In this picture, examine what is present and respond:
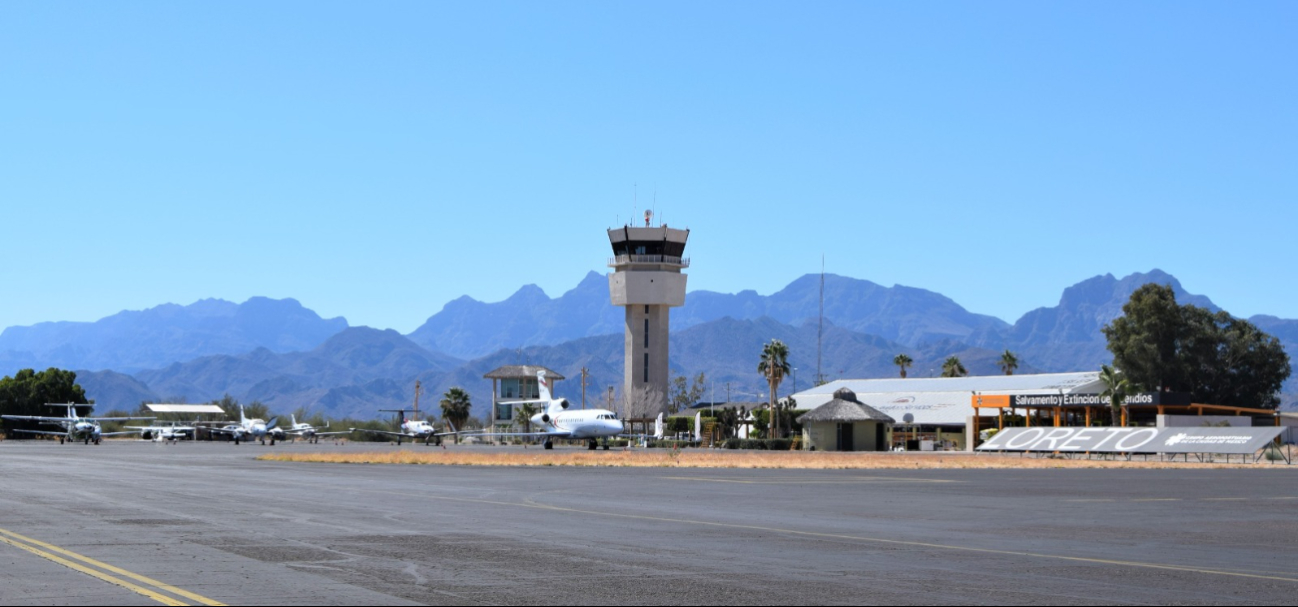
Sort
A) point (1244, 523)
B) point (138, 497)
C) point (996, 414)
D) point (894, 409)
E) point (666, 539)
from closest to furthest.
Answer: point (666, 539) < point (1244, 523) < point (138, 497) < point (996, 414) < point (894, 409)

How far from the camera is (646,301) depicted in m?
155

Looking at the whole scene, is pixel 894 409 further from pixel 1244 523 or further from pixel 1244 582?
pixel 1244 582

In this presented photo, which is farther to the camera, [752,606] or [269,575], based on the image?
[269,575]

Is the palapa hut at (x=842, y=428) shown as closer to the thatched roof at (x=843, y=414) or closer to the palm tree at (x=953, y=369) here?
the thatched roof at (x=843, y=414)

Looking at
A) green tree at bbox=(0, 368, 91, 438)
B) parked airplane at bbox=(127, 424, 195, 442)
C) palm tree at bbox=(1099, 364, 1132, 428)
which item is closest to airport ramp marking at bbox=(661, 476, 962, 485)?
palm tree at bbox=(1099, 364, 1132, 428)

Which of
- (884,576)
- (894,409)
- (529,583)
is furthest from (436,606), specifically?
(894,409)

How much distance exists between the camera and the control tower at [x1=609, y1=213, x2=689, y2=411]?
15525 centimetres

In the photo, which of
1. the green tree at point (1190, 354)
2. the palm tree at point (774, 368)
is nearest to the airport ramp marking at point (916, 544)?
the palm tree at point (774, 368)

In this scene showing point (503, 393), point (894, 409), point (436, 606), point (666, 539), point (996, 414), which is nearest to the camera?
point (436, 606)

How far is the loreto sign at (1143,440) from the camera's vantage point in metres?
66.2

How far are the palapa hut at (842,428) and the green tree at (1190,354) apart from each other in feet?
126

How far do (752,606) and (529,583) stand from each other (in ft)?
9.11

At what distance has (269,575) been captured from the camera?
13.8m

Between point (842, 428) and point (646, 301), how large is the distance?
5737cm
